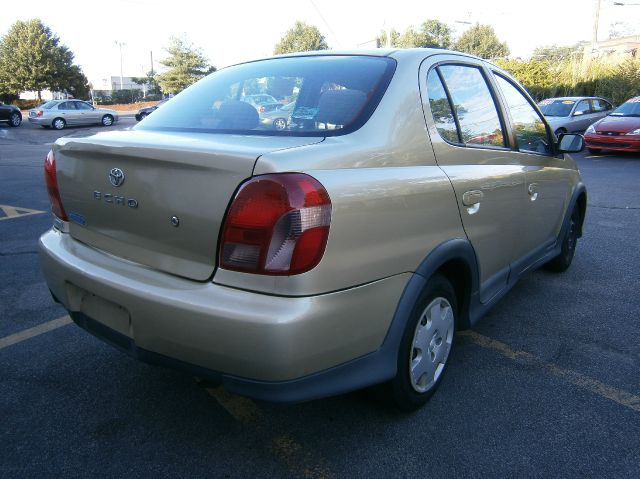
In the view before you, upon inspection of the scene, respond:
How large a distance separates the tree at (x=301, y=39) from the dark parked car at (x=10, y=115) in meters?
49.9

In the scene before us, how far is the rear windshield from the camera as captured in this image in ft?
7.42

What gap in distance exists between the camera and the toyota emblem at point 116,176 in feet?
7.04

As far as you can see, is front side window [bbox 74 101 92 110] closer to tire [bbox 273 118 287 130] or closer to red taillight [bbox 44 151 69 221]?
red taillight [bbox 44 151 69 221]

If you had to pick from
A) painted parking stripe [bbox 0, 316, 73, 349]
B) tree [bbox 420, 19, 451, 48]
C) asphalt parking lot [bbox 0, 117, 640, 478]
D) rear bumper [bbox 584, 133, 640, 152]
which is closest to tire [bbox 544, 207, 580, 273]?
asphalt parking lot [bbox 0, 117, 640, 478]

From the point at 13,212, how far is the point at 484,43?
3125 inches

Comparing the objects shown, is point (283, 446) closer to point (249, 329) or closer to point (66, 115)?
point (249, 329)

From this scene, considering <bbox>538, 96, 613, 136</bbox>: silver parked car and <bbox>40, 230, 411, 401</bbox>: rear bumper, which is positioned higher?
<bbox>538, 96, 613, 136</bbox>: silver parked car

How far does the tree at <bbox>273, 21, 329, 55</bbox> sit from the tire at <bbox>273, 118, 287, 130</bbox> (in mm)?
72241

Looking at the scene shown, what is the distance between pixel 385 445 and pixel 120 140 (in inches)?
69.6

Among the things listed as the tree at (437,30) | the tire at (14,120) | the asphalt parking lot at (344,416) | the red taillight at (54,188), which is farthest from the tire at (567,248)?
the tree at (437,30)

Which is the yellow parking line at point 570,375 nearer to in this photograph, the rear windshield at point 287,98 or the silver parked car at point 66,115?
the rear windshield at point 287,98

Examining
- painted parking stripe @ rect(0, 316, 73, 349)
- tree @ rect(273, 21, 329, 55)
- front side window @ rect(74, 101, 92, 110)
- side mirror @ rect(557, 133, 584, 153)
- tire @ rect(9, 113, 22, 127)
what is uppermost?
tree @ rect(273, 21, 329, 55)

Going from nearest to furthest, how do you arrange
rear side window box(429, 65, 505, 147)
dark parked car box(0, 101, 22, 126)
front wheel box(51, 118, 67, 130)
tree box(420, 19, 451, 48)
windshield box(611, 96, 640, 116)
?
rear side window box(429, 65, 505, 147), windshield box(611, 96, 640, 116), front wheel box(51, 118, 67, 130), dark parked car box(0, 101, 22, 126), tree box(420, 19, 451, 48)

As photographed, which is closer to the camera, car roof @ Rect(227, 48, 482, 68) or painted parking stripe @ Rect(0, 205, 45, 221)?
car roof @ Rect(227, 48, 482, 68)
